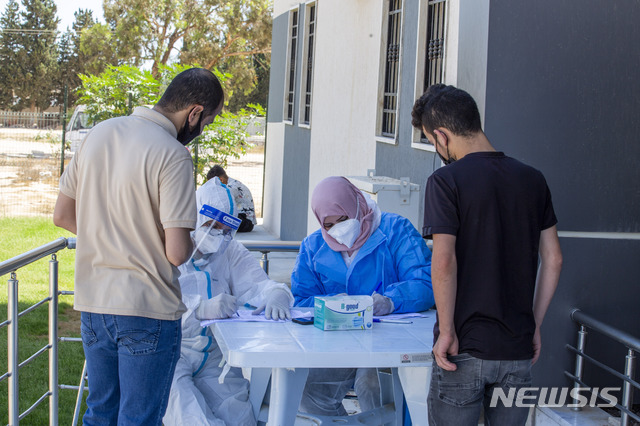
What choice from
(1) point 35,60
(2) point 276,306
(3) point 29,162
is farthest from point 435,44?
(1) point 35,60

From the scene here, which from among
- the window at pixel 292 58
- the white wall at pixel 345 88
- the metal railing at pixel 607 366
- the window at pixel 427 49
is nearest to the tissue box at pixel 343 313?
the metal railing at pixel 607 366

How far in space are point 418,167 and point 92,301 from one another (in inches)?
146

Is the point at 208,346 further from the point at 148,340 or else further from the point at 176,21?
the point at 176,21

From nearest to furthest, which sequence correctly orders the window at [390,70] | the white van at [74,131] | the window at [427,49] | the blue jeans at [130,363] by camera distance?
the blue jeans at [130,363] → the window at [427,49] → the window at [390,70] → the white van at [74,131]

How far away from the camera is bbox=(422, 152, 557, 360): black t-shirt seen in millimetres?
2209

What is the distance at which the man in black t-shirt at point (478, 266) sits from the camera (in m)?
2.21

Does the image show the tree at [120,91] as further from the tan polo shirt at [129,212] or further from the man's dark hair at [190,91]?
the tan polo shirt at [129,212]

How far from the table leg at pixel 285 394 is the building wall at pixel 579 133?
1709 mm

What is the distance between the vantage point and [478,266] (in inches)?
87.9

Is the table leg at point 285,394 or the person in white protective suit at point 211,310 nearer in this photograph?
the table leg at point 285,394

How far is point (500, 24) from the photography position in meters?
3.67

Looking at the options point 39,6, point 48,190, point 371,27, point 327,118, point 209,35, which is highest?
point 39,6

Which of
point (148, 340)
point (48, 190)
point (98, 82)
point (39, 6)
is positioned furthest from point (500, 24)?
point (39, 6)

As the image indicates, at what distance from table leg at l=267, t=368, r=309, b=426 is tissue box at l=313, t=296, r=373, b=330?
0.20m
